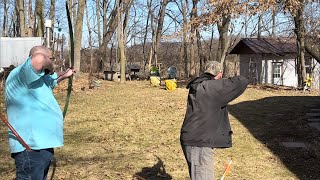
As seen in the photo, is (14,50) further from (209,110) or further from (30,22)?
(209,110)

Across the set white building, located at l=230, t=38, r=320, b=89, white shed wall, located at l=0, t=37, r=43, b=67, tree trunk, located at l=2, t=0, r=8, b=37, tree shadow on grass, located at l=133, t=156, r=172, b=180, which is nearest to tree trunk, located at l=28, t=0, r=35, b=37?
white shed wall, located at l=0, t=37, r=43, b=67

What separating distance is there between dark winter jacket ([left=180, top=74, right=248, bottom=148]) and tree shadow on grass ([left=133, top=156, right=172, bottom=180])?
80.5 inches

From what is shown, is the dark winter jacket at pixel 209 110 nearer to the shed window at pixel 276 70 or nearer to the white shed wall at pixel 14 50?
the white shed wall at pixel 14 50

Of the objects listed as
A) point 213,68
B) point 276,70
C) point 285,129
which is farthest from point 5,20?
point 213,68

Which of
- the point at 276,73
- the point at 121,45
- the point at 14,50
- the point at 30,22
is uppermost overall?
the point at 30,22

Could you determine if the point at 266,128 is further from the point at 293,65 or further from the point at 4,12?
the point at 4,12

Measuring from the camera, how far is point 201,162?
433 centimetres

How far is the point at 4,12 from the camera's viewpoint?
161 feet

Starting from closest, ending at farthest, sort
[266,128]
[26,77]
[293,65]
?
[26,77] → [266,128] → [293,65]

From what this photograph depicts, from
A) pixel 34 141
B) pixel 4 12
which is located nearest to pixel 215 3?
pixel 34 141

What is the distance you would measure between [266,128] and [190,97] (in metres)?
6.48

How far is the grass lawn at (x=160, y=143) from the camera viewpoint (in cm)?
657

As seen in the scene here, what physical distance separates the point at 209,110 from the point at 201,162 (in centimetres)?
54

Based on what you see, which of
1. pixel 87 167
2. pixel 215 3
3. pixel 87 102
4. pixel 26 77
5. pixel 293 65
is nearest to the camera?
pixel 26 77
